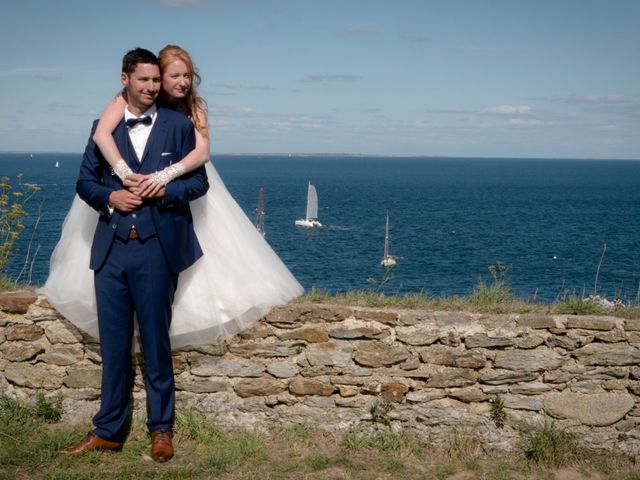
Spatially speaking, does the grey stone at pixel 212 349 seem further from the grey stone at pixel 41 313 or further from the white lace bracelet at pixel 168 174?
the white lace bracelet at pixel 168 174

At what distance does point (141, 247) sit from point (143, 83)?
98 centimetres

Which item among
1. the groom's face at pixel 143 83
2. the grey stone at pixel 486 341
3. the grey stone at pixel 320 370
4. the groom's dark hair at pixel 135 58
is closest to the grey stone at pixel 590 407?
the grey stone at pixel 486 341

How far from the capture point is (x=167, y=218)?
3.97m

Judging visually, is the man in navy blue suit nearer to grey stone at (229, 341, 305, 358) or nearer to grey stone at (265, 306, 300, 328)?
grey stone at (229, 341, 305, 358)

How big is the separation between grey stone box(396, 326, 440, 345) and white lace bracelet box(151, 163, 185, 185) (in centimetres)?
177

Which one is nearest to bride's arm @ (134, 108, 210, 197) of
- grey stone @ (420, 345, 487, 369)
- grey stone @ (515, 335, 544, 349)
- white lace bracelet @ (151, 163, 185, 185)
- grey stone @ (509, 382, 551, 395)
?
white lace bracelet @ (151, 163, 185, 185)

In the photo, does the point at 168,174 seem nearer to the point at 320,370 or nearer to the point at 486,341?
the point at 320,370

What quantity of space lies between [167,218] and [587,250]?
41352 millimetres

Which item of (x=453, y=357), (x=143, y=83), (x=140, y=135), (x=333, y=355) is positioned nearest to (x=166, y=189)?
(x=140, y=135)

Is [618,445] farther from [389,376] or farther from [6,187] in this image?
[6,187]

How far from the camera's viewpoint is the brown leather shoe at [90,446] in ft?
13.4

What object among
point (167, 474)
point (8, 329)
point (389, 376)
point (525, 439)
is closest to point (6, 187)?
point (8, 329)

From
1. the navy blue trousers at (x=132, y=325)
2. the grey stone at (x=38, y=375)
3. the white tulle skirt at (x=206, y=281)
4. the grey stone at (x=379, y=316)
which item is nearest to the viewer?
the navy blue trousers at (x=132, y=325)

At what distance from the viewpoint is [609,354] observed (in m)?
4.33
